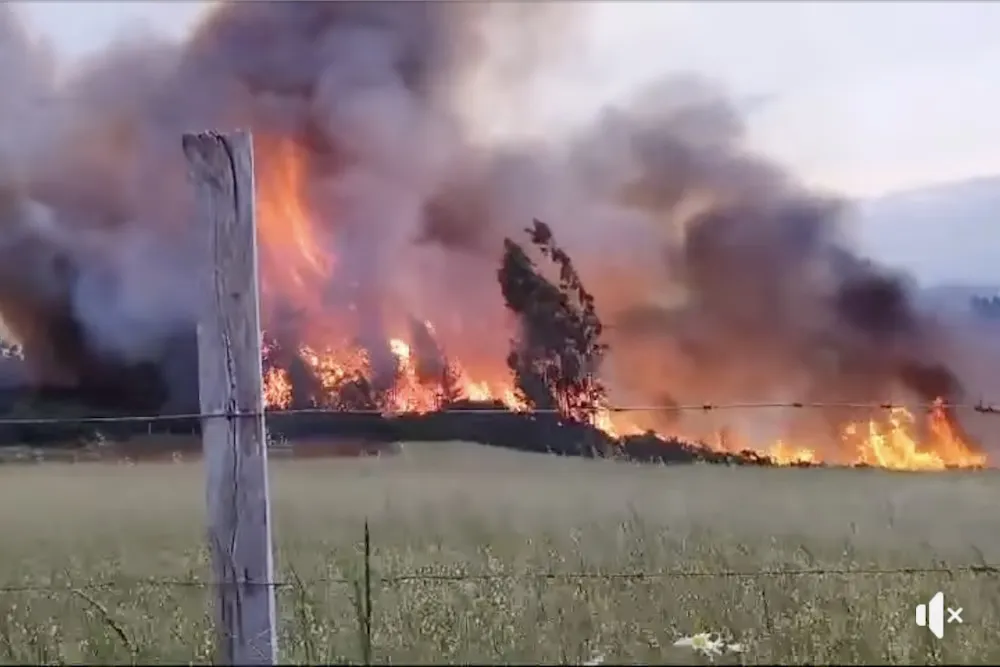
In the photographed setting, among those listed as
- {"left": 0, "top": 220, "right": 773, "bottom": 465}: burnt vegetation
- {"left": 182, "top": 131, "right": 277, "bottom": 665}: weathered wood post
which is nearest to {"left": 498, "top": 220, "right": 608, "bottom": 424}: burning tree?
→ {"left": 0, "top": 220, "right": 773, "bottom": 465}: burnt vegetation

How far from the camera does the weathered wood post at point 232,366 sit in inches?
143

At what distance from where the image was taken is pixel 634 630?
15.4 ft

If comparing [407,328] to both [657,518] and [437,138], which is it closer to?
[437,138]

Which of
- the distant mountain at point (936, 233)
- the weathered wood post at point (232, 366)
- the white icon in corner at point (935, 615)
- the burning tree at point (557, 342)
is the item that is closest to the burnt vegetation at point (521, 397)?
the burning tree at point (557, 342)

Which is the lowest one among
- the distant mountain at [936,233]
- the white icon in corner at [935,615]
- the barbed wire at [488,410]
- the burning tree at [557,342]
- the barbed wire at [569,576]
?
the white icon in corner at [935,615]

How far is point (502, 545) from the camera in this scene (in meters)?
5.35

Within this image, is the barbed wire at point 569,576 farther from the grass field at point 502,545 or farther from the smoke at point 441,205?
the smoke at point 441,205

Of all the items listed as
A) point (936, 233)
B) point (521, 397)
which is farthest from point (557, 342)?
point (936, 233)

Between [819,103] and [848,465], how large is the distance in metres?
1.84

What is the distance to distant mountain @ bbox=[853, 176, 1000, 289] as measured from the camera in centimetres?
Result: 549

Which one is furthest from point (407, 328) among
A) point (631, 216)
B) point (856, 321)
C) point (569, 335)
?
point (856, 321)

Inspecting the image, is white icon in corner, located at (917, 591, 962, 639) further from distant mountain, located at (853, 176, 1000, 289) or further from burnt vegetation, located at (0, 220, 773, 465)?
distant mountain, located at (853, 176, 1000, 289)

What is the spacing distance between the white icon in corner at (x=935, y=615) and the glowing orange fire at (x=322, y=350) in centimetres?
93

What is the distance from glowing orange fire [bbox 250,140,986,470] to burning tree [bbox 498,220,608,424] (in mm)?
115
